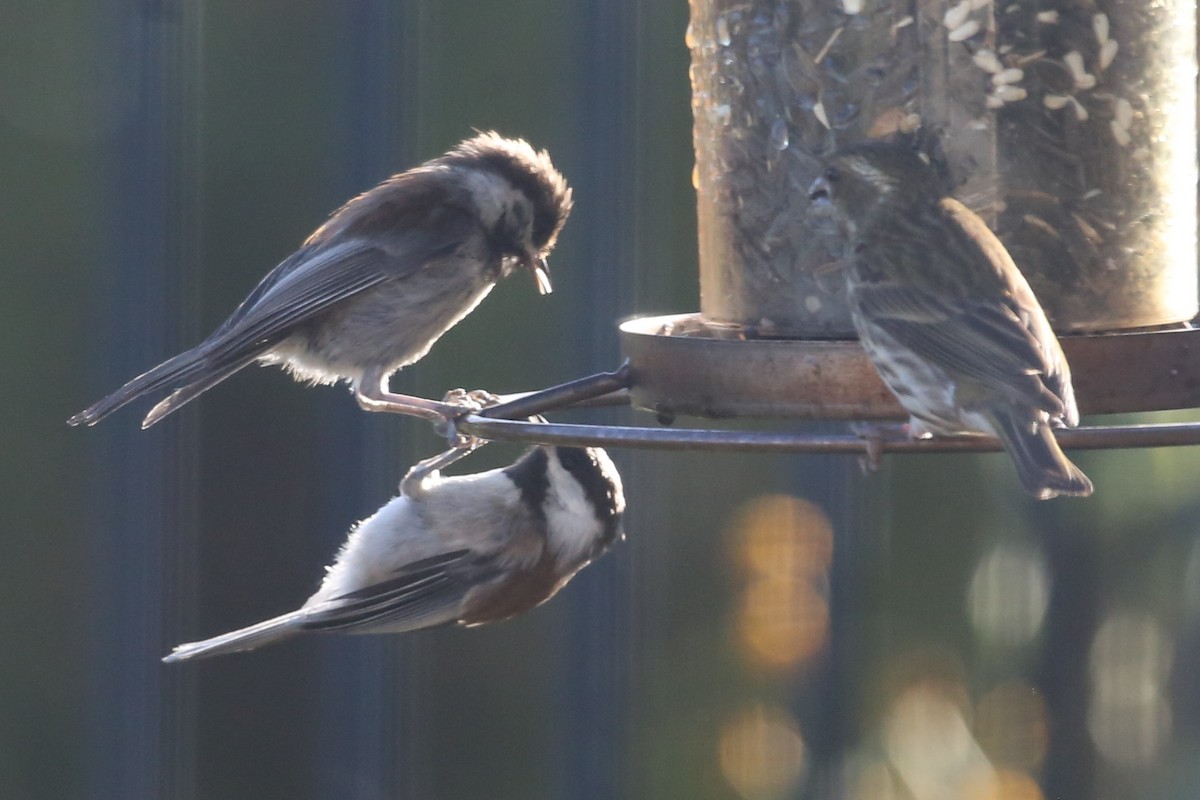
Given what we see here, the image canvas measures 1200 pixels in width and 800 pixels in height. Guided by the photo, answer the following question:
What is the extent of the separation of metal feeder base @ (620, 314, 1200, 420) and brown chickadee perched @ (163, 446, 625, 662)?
1166mm

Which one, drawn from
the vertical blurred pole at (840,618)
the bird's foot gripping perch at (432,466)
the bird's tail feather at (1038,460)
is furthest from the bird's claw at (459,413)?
the vertical blurred pole at (840,618)

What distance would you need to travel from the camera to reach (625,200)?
14.7 ft

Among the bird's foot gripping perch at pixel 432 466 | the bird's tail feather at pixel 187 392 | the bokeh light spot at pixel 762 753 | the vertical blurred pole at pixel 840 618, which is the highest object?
the bird's tail feather at pixel 187 392

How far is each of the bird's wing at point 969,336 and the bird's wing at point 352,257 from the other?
1.54m

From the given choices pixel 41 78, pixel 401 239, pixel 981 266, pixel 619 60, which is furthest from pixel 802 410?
pixel 41 78

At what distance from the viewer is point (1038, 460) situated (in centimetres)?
246

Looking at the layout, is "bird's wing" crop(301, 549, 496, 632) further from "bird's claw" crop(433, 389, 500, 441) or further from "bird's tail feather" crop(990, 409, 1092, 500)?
A: "bird's tail feather" crop(990, 409, 1092, 500)

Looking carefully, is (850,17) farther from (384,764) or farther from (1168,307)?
(384,764)

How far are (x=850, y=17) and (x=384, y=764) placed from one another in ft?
8.14

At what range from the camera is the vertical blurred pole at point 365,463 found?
4.35m

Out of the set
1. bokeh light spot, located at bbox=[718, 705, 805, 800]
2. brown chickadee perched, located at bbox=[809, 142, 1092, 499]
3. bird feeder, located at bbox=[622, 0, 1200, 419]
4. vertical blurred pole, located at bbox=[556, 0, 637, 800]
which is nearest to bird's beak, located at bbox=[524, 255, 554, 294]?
vertical blurred pole, located at bbox=[556, 0, 637, 800]

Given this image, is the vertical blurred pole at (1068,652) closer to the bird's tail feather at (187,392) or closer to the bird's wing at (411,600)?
the bird's wing at (411,600)

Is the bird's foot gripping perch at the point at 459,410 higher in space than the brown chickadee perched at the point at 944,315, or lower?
lower

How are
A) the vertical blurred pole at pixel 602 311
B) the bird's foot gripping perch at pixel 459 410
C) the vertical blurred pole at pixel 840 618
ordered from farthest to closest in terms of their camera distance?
the vertical blurred pole at pixel 840 618
the vertical blurred pole at pixel 602 311
the bird's foot gripping perch at pixel 459 410
